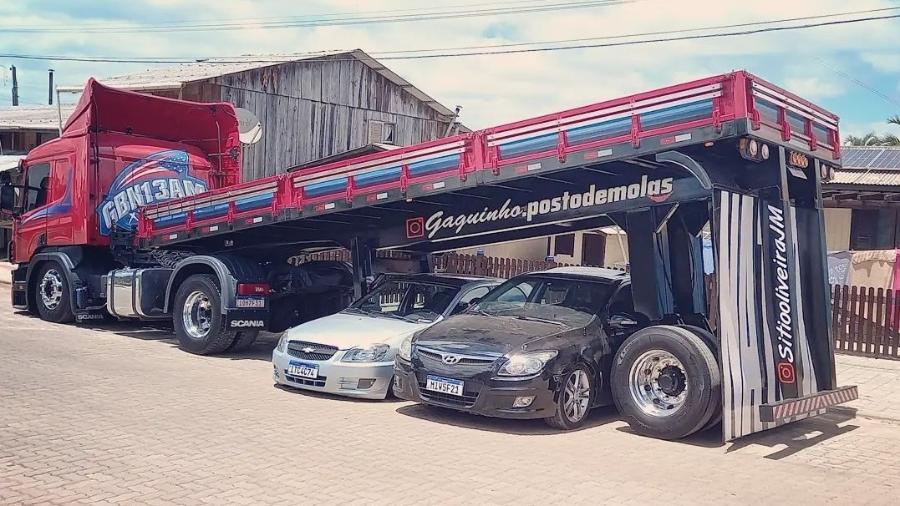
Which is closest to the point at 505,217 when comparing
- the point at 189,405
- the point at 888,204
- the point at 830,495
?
the point at 189,405

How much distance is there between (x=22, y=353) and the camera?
430 inches

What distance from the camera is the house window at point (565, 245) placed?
30.1 metres

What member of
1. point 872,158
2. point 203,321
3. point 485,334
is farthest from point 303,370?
point 872,158

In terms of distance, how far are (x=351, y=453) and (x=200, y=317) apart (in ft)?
20.4

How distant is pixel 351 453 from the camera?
6.71 meters

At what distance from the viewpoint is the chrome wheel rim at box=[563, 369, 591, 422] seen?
25.9ft

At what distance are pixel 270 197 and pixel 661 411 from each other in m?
6.02

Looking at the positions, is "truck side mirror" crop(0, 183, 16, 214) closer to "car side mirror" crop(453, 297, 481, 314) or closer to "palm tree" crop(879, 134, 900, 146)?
"car side mirror" crop(453, 297, 481, 314)

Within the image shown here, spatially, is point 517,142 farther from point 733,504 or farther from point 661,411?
point 733,504

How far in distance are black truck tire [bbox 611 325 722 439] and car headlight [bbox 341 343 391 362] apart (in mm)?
2418

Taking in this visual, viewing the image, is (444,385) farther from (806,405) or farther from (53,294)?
(53,294)

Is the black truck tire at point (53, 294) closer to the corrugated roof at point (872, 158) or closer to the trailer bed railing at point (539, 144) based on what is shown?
the trailer bed railing at point (539, 144)

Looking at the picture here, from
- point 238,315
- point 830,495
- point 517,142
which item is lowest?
point 830,495

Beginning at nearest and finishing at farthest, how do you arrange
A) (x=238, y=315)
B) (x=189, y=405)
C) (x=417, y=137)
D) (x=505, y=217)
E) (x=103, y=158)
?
(x=189, y=405) → (x=505, y=217) → (x=238, y=315) → (x=103, y=158) → (x=417, y=137)
